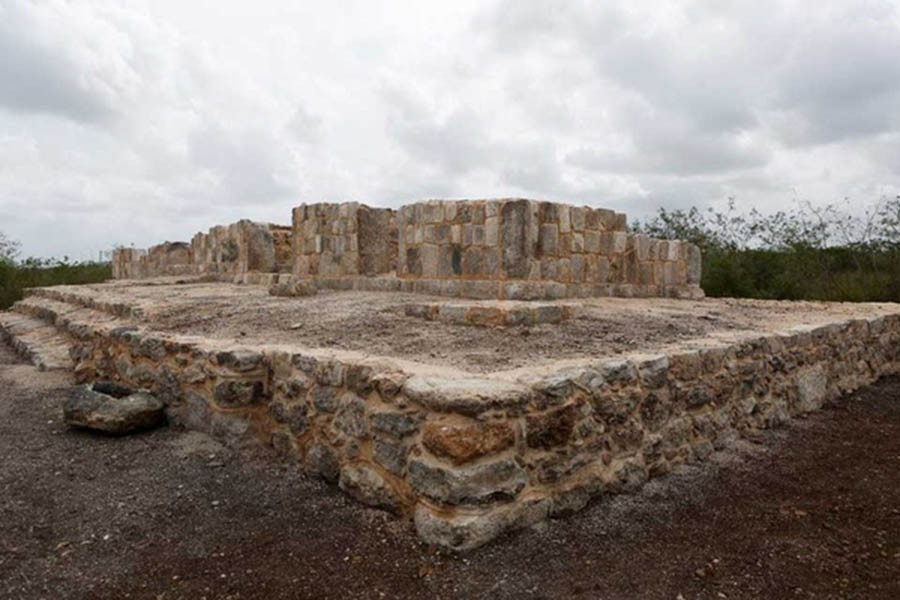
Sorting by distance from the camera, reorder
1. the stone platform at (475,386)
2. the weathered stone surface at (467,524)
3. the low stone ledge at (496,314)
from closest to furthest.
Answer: the weathered stone surface at (467,524) → the stone platform at (475,386) → the low stone ledge at (496,314)

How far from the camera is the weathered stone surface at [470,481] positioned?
2.96m

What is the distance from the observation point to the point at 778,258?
52.7 feet

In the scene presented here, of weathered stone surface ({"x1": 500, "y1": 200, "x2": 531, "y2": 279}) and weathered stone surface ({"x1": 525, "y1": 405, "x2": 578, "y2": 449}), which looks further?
weathered stone surface ({"x1": 500, "y1": 200, "x2": 531, "y2": 279})

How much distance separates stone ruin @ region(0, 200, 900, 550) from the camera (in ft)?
10.4

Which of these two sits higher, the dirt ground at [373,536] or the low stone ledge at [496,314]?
the low stone ledge at [496,314]

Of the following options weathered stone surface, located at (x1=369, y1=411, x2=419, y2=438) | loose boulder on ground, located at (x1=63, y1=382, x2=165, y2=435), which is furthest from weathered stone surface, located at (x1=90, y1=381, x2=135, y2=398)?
weathered stone surface, located at (x1=369, y1=411, x2=419, y2=438)

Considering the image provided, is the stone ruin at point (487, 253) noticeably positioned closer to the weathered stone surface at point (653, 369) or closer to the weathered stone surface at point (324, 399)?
the weathered stone surface at point (653, 369)

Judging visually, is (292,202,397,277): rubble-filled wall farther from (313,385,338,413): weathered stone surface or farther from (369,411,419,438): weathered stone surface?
(369,411,419,438): weathered stone surface

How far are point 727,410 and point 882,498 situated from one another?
116 cm

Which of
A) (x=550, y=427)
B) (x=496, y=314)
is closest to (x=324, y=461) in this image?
(x=550, y=427)

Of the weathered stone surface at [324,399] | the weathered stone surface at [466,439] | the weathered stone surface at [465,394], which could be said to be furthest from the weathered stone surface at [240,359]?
the weathered stone surface at [466,439]

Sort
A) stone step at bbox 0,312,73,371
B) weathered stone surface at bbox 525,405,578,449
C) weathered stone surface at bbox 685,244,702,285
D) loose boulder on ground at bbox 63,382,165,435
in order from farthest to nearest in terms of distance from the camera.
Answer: weathered stone surface at bbox 685,244,702,285, stone step at bbox 0,312,73,371, loose boulder on ground at bbox 63,382,165,435, weathered stone surface at bbox 525,405,578,449

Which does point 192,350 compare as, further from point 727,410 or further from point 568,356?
point 727,410

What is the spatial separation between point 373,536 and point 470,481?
0.61 m
